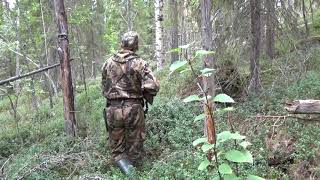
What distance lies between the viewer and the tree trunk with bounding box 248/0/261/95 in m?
9.98

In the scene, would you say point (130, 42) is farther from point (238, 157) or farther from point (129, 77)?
point (238, 157)

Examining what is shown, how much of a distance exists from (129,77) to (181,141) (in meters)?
1.64

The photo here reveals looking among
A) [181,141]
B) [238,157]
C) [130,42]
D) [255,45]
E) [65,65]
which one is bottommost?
[181,141]

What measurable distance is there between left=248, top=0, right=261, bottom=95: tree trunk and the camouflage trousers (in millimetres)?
3563

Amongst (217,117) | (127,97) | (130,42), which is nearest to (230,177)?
(127,97)

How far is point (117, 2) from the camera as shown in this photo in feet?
99.8

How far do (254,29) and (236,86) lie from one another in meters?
1.52

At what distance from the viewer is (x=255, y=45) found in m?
10.1

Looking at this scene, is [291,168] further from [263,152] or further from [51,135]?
[51,135]

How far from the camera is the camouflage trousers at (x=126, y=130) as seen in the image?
7570 mm

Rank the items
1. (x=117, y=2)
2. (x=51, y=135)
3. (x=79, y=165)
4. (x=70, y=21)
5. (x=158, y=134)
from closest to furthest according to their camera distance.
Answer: (x=79, y=165)
(x=158, y=134)
(x=51, y=135)
(x=70, y=21)
(x=117, y=2)

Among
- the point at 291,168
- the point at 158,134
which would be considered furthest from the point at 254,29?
the point at 291,168

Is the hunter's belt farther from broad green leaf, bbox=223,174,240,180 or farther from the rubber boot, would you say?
broad green leaf, bbox=223,174,240,180

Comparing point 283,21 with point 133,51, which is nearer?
point 133,51
